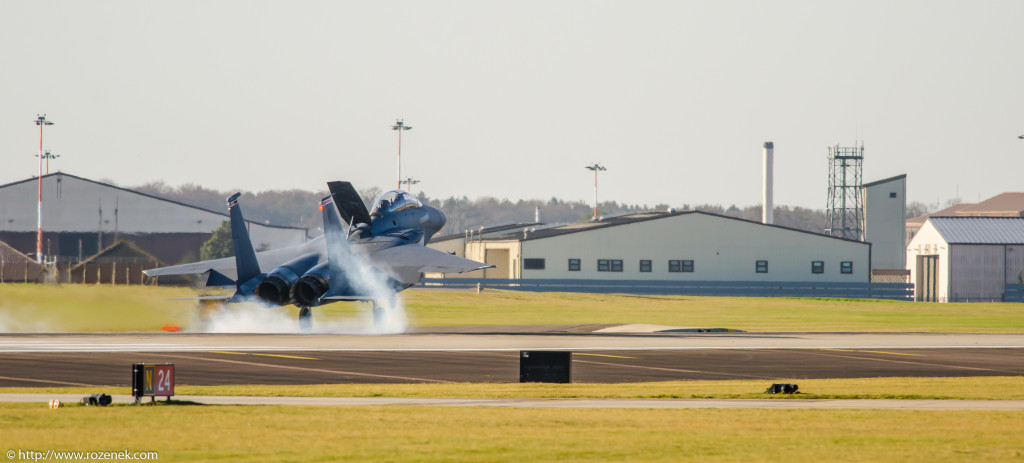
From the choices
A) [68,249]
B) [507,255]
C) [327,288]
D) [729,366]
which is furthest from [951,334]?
[68,249]

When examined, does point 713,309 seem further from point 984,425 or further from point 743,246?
point 984,425

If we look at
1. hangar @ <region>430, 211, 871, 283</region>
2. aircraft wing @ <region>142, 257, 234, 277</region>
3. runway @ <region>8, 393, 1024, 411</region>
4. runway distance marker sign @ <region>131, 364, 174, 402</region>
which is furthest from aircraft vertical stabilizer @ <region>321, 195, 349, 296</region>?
hangar @ <region>430, 211, 871, 283</region>

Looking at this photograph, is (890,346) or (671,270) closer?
(890,346)

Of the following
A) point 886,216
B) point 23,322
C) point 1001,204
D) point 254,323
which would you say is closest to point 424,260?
point 254,323

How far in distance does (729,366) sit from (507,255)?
6486cm

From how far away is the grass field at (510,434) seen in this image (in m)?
14.7

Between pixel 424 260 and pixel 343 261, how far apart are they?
3807 mm

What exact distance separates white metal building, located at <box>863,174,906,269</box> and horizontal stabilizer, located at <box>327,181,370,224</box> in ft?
239

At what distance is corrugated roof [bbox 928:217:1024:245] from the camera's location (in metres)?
84.2

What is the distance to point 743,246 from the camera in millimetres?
87062

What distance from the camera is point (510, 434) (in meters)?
16.6

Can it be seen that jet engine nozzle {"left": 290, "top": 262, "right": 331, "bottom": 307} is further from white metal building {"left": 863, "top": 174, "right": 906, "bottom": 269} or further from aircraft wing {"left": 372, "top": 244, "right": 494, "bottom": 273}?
A: white metal building {"left": 863, "top": 174, "right": 906, "bottom": 269}

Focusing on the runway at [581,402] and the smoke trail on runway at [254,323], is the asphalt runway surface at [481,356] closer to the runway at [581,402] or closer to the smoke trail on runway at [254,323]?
the smoke trail on runway at [254,323]

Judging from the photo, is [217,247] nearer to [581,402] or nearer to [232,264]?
[232,264]
